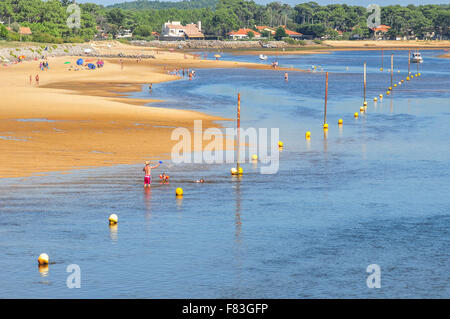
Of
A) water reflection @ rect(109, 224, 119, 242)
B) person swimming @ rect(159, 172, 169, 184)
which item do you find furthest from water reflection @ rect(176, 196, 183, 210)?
water reflection @ rect(109, 224, 119, 242)

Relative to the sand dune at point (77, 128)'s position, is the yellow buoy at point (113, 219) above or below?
below

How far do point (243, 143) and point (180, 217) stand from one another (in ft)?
75.0

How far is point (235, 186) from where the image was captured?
44594mm

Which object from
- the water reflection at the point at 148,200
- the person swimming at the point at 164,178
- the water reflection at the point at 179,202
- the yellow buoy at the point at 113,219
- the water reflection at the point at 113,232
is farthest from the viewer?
the person swimming at the point at 164,178

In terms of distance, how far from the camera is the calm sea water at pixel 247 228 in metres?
28.5

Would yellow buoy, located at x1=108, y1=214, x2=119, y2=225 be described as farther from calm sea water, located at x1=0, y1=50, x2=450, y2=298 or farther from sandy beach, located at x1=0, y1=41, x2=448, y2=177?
sandy beach, located at x1=0, y1=41, x2=448, y2=177

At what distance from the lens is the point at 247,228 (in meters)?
36.1

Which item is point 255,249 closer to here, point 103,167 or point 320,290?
point 320,290

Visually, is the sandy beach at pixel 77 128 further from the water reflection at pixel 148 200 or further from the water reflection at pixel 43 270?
the water reflection at pixel 43 270

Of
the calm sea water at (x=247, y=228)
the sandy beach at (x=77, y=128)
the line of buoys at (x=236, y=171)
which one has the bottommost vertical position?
the calm sea water at (x=247, y=228)

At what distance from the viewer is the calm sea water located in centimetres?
2852

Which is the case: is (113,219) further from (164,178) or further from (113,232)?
(164,178)

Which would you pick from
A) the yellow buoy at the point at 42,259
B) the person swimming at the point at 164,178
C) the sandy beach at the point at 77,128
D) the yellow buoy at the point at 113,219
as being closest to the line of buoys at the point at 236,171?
Result: the person swimming at the point at 164,178
